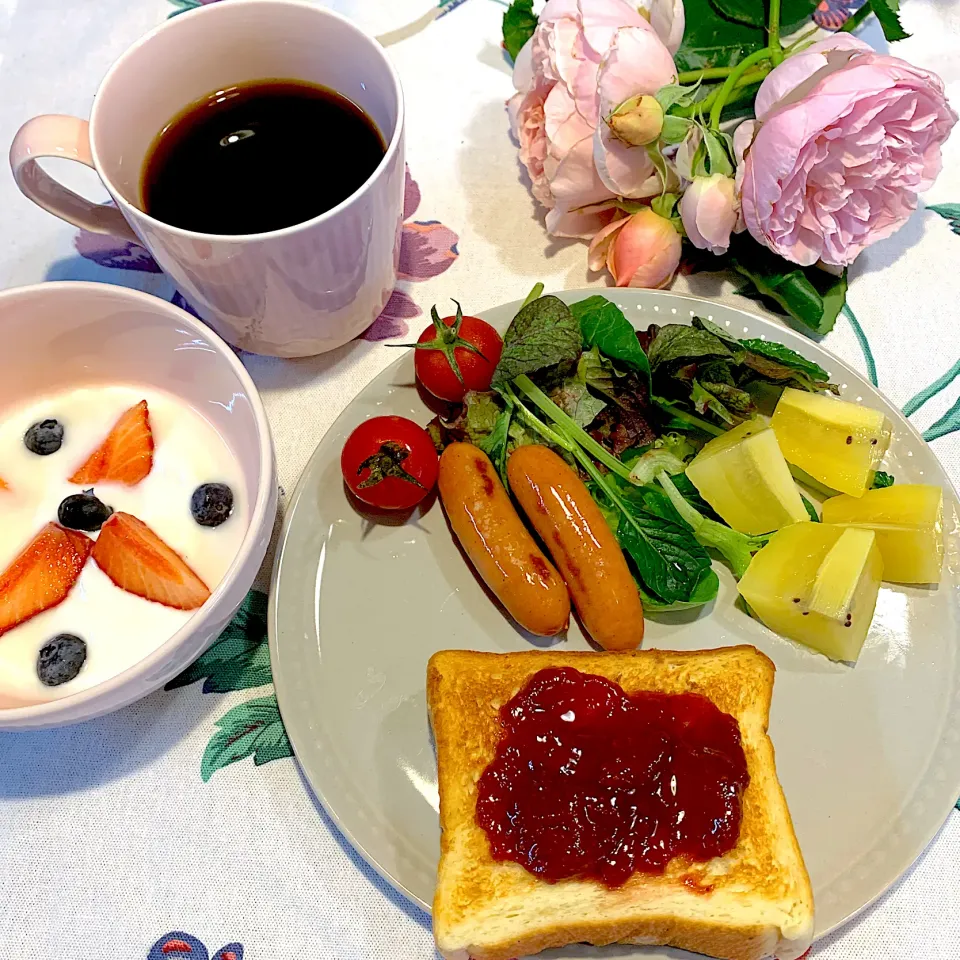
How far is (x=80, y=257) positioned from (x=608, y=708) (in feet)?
5.69

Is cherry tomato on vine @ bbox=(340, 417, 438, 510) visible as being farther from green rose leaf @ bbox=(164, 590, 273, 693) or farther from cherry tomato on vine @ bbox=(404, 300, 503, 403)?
green rose leaf @ bbox=(164, 590, 273, 693)

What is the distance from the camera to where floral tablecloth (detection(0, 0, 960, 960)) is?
1.50 m

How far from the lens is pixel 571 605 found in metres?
1.67

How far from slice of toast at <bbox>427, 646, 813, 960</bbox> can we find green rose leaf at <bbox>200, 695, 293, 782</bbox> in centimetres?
33

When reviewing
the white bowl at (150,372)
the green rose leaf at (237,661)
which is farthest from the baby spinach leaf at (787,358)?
the green rose leaf at (237,661)

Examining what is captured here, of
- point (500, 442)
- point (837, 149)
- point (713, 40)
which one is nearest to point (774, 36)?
point (713, 40)

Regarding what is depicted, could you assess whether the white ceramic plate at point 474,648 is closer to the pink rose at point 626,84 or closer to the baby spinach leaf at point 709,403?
the baby spinach leaf at point 709,403

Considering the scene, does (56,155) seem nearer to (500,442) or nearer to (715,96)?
(500,442)

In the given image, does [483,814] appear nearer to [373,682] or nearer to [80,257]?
[373,682]

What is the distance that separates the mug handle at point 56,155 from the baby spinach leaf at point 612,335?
0.98 metres

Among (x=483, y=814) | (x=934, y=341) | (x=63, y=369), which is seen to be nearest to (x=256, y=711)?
(x=483, y=814)

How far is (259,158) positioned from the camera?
68.6 inches

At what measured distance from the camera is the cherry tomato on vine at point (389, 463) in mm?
1632

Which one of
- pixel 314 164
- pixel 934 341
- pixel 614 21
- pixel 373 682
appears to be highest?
pixel 614 21
